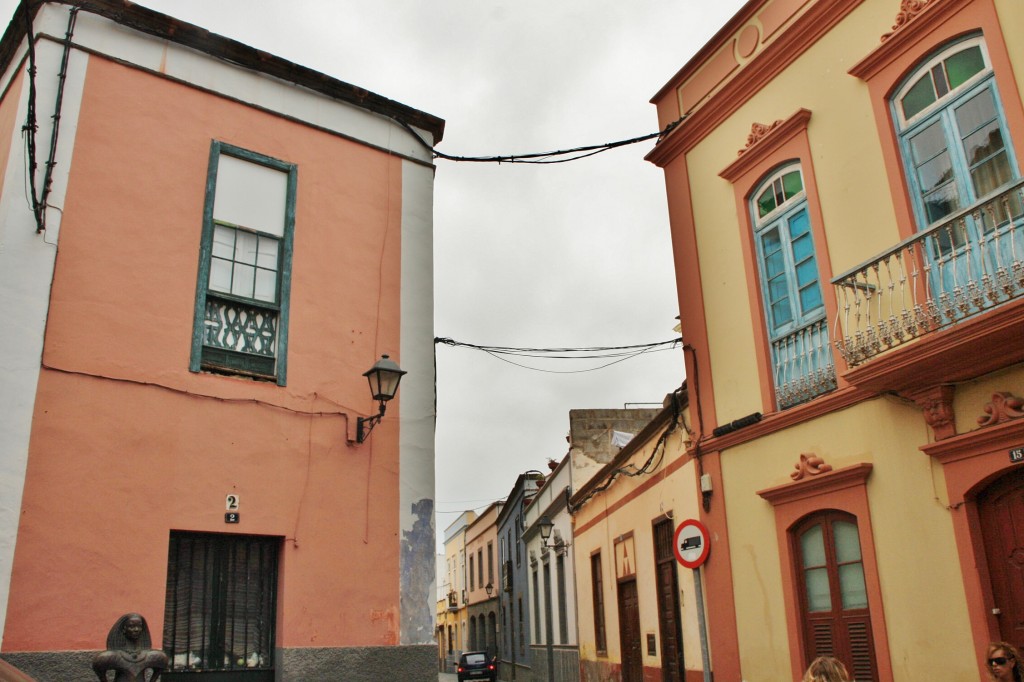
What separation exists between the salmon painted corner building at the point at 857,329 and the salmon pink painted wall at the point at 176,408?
4098 millimetres

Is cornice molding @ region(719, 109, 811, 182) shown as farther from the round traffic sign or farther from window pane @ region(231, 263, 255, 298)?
window pane @ region(231, 263, 255, 298)

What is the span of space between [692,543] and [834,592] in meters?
1.84

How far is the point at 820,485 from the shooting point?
870cm

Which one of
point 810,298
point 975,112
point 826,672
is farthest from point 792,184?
point 826,672

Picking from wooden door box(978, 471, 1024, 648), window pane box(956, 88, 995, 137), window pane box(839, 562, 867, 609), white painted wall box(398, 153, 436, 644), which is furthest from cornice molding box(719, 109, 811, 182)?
window pane box(839, 562, 867, 609)

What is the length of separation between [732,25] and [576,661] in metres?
15.4

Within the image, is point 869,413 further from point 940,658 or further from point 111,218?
point 111,218

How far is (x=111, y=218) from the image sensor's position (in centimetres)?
744

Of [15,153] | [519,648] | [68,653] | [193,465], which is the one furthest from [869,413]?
[519,648]

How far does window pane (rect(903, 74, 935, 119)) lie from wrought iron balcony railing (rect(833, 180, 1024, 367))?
1365 mm

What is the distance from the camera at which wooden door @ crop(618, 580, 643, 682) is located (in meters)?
15.1

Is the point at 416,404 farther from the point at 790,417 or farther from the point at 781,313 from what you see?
the point at 781,313

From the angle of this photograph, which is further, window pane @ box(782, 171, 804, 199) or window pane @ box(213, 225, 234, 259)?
window pane @ box(782, 171, 804, 199)

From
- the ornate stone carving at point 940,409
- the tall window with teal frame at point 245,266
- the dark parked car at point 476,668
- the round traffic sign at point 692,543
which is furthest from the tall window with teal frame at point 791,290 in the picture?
the dark parked car at point 476,668
